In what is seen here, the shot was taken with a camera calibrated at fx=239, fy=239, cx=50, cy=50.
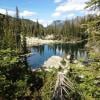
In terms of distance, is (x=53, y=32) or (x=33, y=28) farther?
(x=53, y=32)

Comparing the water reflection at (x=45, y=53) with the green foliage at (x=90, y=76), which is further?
the water reflection at (x=45, y=53)

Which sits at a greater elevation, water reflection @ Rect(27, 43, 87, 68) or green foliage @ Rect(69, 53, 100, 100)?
green foliage @ Rect(69, 53, 100, 100)

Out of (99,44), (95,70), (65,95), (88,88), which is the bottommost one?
(65,95)

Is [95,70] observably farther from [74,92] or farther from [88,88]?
[74,92]

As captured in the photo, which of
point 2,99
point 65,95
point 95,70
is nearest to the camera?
point 95,70

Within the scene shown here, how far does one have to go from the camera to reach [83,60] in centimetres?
916

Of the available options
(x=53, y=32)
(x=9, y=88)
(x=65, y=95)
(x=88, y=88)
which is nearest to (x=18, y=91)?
(x=9, y=88)

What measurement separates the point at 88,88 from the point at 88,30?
2302 mm

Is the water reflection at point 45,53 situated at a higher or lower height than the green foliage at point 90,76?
lower

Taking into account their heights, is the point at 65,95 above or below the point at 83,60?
below

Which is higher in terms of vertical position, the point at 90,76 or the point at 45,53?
the point at 90,76

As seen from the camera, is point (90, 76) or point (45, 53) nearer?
point (90, 76)

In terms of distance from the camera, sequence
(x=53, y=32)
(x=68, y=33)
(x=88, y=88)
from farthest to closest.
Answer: (x=53, y=32) → (x=68, y=33) → (x=88, y=88)

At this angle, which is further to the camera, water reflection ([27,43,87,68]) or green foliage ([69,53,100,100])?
water reflection ([27,43,87,68])
